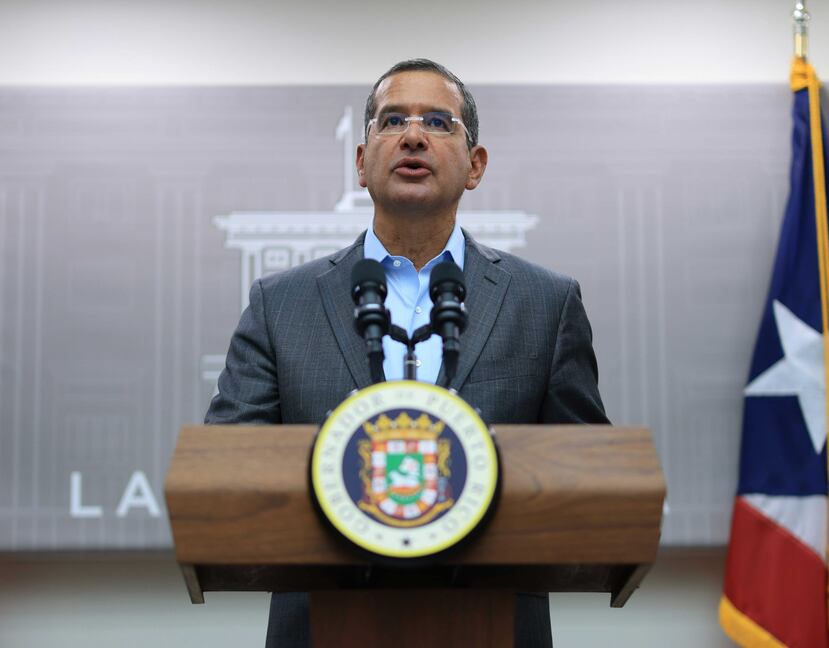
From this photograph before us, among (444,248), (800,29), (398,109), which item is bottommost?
(444,248)

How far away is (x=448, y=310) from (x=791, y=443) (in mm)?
2661

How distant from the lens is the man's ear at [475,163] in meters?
2.03

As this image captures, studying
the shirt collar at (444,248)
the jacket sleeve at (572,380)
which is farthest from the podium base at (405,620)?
the shirt collar at (444,248)

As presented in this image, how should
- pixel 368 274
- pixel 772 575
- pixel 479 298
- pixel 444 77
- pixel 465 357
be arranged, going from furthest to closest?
1. pixel 772 575
2. pixel 444 77
3. pixel 479 298
4. pixel 465 357
5. pixel 368 274

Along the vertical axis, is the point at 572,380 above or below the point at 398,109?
below

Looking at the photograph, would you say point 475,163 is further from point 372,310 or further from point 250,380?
point 372,310

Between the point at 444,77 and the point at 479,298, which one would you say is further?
the point at 444,77

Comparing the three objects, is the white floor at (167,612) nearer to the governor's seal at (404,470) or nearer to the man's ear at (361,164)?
the man's ear at (361,164)

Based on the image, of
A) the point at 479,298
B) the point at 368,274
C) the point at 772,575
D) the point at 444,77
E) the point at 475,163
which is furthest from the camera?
the point at 772,575

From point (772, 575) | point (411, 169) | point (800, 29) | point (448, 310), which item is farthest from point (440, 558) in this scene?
point (800, 29)

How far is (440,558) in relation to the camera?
3.52ft

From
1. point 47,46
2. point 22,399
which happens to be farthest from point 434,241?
point 47,46

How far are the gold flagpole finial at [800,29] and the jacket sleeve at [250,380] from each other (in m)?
2.62

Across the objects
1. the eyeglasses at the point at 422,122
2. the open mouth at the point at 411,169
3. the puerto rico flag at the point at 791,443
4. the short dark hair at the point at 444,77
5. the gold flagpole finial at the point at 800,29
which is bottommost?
the puerto rico flag at the point at 791,443
